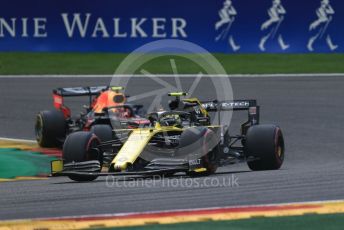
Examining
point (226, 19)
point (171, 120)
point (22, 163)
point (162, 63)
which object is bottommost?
point (22, 163)

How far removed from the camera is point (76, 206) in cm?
1049

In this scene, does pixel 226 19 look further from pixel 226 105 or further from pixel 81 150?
pixel 81 150

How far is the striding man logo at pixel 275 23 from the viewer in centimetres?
3108

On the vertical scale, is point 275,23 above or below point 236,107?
above

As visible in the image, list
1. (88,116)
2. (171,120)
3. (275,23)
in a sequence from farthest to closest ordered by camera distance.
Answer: (275,23), (88,116), (171,120)

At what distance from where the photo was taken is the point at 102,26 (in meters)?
31.4

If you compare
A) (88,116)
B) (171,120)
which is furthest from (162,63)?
(171,120)

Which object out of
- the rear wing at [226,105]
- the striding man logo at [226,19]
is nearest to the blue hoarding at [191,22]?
the striding man logo at [226,19]

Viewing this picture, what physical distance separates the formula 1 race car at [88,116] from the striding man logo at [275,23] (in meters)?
12.4

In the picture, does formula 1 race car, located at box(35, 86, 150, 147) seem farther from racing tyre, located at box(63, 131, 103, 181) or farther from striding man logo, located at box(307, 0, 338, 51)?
striding man logo, located at box(307, 0, 338, 51)

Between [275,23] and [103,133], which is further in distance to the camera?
[275,23]

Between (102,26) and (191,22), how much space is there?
271 cm

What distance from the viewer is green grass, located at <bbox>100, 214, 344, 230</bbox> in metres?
9.16

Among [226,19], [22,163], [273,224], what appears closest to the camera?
[273,224]
